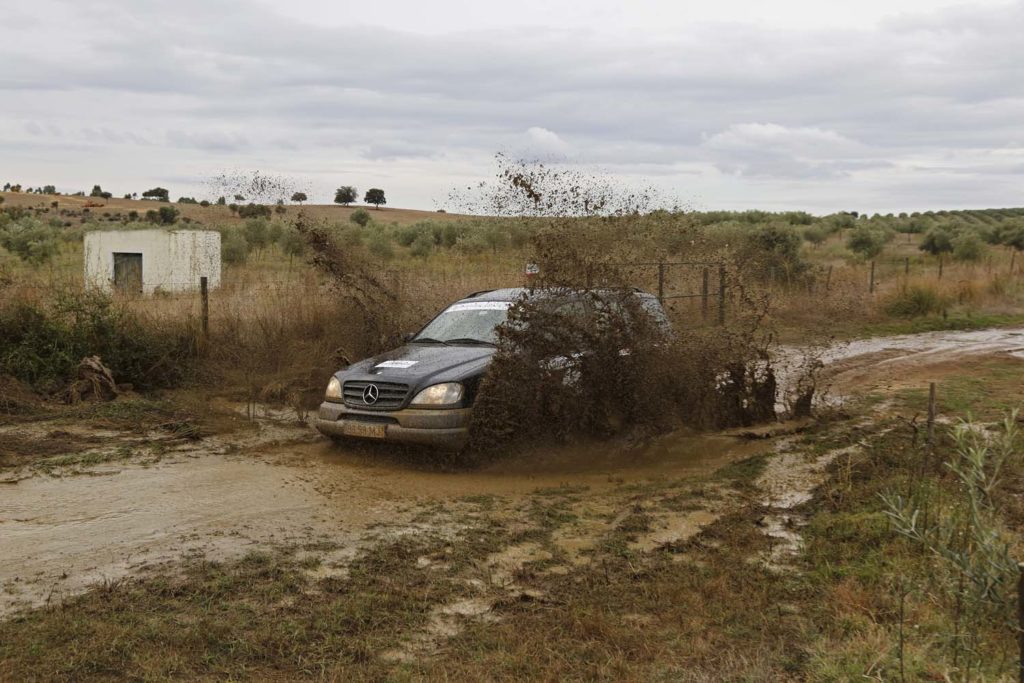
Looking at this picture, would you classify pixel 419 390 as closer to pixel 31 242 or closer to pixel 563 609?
pixel 563 609

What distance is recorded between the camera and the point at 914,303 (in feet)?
78.4

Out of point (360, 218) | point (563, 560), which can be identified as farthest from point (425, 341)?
point (360, 218)

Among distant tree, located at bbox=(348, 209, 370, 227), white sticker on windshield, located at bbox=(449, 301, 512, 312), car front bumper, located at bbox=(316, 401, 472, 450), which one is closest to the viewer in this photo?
car front bumper, located at bbox=(316, 401, 472, 450)

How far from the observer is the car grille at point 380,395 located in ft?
29.9

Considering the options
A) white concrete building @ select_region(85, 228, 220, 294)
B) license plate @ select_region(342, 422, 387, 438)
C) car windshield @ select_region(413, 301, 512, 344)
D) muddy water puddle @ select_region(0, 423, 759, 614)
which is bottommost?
muddy water puddle @ select_region(0, 423, 759, 614)

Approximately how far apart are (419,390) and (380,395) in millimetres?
458

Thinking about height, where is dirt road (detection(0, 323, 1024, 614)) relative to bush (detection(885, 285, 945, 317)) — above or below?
below

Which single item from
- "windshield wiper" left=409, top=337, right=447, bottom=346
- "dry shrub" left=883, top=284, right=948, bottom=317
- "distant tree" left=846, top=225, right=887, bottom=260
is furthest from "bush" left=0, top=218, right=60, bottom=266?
"distant tree" left=846, top=225, right=887, bottom=260

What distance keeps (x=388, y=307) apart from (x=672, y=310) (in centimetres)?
493

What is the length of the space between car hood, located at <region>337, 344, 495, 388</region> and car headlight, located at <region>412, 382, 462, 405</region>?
6 cm

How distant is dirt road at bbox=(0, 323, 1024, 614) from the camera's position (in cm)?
654

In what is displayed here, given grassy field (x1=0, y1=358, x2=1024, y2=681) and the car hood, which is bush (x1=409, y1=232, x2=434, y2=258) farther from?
Answer: grassy field (x1=0, y1=358, x2=1024, y2=681)

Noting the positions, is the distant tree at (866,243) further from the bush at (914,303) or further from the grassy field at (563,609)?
the grassy field at (563,609)

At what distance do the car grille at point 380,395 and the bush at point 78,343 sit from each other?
5.19m
